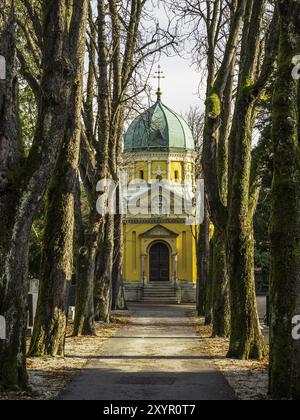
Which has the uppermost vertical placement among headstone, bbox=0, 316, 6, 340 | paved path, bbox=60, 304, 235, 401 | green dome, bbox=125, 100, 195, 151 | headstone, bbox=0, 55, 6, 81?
green dome, bbox=125, 100, 195, 151

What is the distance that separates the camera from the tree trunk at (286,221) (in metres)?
9.47

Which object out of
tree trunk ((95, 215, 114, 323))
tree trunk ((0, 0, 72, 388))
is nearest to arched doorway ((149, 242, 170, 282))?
tree trunk ((95, 215, 114, 323))

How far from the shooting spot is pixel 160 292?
52688 mm

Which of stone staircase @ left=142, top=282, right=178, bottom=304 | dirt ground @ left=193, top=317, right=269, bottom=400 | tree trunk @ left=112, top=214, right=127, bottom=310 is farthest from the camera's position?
stone staircase @ left=142, top=282, right=178, bottom=304

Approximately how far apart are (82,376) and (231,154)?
6134 mm

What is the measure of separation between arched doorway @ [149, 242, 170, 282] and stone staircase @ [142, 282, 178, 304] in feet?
2.38

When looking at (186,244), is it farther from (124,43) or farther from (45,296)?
(45,296)

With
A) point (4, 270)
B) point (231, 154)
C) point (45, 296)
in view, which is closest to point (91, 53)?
point (231, 154)

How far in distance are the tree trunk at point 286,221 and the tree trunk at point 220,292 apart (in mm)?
9549

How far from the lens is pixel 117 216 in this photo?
114ft

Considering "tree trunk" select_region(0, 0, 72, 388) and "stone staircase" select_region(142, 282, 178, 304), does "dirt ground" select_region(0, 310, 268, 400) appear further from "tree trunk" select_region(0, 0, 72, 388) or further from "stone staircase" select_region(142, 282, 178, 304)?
"stone staircase" select_region(142, 282, 178, 304)

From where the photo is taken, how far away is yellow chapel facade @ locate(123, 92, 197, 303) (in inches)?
2122

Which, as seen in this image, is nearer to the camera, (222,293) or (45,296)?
(45,296)

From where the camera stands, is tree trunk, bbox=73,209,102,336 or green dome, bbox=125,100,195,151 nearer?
tree trunk, bbox=73,209,102,336
